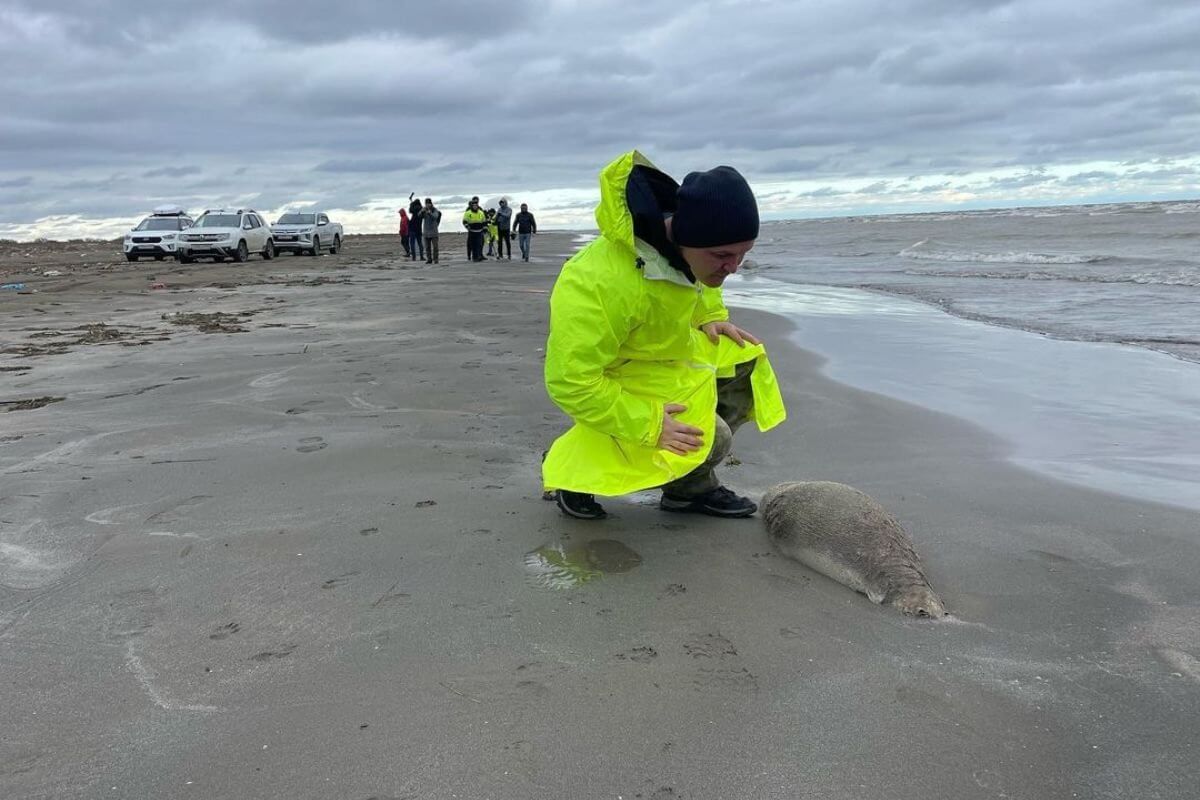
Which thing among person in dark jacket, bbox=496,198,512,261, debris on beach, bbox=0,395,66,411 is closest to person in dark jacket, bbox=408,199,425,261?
person in dark jacket, bbox=496,198,512,261

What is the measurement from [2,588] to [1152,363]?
8.45 meters

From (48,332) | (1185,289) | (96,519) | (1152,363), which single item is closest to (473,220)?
(48,332)

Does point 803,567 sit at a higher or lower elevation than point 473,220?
lower

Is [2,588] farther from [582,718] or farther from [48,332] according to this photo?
[48,332]

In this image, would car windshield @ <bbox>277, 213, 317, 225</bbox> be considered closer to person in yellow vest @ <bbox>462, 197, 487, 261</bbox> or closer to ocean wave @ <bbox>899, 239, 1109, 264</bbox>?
person in yellow vest @ <bbox>462, 197, 487, 261</bbox>

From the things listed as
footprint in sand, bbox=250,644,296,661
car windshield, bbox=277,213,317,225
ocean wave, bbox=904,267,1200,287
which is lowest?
footprint in sand, bbox=250,644,296,661

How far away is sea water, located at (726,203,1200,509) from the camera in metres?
4.82

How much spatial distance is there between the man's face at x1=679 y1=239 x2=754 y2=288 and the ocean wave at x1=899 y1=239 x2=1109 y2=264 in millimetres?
20831

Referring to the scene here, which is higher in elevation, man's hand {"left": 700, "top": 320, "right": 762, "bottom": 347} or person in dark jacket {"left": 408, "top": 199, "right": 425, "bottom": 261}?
person in dark jacket {"left": 408, "top": 199, "right": 425, "bottom": 261}

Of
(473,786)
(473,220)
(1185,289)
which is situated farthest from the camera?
(473,220)

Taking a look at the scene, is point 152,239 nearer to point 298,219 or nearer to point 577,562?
point 298,219

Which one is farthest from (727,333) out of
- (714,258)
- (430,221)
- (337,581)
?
(430,221)

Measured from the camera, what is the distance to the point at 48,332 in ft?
30.3

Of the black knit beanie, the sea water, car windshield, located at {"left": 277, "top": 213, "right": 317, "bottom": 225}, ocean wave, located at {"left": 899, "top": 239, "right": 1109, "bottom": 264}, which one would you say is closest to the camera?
the black knit beanie
